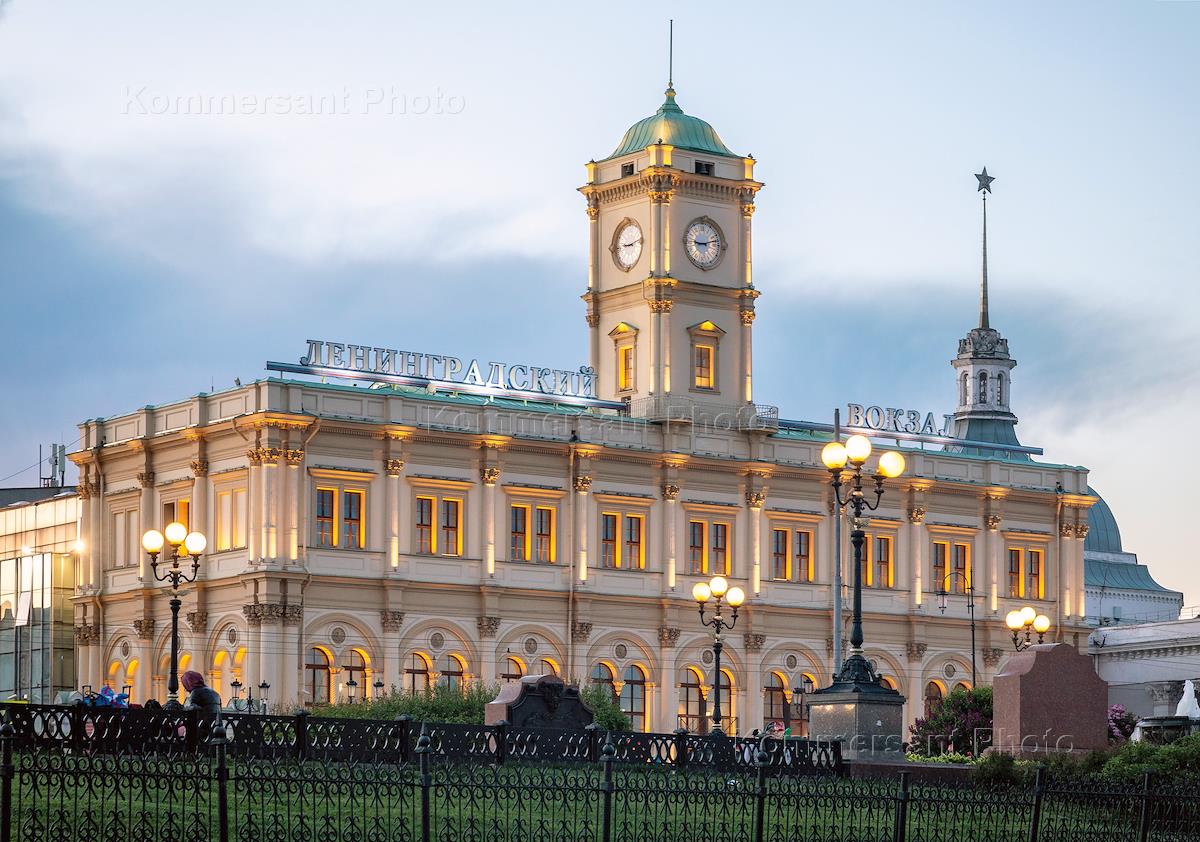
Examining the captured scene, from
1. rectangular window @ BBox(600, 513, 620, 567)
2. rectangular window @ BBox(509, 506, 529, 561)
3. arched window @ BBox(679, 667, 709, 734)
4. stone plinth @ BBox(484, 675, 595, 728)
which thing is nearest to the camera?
stone plinth @ BBox(484, 675, 595, 728)

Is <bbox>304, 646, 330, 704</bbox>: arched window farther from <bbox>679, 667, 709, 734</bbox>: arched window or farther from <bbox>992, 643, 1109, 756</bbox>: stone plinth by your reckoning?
<bbox>992, 643, 1109, 756</bbox>: stone plinth

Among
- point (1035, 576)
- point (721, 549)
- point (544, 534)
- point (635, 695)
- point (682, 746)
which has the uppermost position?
point (544, 534)

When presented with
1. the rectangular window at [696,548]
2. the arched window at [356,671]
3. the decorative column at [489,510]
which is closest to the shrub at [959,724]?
the rectangular window at [696,548]

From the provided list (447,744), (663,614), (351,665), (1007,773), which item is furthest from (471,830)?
(663,614)

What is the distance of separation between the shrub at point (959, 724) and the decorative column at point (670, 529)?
14.4 metres

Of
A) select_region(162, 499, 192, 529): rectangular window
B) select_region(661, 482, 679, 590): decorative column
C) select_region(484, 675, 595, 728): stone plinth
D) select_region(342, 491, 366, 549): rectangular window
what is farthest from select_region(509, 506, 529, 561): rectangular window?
select_region(484, 675, 595, 728): stone plinth

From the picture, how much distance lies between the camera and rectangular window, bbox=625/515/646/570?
87.9 metres

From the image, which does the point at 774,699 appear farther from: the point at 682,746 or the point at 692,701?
the point at 682,746

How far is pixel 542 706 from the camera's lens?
146ft

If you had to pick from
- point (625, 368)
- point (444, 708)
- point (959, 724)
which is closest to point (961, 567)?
point (625, 368)

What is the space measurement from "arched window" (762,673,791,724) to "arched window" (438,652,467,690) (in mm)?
13081

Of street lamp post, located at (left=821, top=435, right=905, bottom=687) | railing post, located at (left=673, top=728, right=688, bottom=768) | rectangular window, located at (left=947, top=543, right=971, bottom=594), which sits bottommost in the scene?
railing post, located at (left=673, top=728, right=688, bottom=768)

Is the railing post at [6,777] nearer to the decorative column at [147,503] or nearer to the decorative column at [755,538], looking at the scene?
the decorative column at [147,503]

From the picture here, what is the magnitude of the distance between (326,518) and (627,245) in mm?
19264
